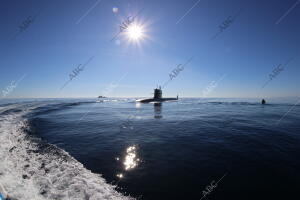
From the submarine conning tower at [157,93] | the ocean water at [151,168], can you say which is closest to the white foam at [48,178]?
the ocean water at [151,168]

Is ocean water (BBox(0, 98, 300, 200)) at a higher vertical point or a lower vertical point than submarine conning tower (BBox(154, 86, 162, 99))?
lower

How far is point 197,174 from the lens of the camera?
6.27m

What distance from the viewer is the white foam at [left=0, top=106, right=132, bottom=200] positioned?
15.9ft

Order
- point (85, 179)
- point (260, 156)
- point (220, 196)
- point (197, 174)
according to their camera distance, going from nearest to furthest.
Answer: point (220, 196)
point (85, 179)
point (197, 174)
point (260, 156)

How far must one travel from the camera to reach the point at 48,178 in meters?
5.77

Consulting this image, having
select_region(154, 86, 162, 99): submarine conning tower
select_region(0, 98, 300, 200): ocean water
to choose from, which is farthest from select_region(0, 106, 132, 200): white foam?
select_region(154, 86, 162, 99): submarine conning tower

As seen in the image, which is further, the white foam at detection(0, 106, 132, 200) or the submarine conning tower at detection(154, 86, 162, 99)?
the submarine conning tower at detection(154, 86, 162, 99)

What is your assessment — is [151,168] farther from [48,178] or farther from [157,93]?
[157,93]

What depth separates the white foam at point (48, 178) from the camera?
191 inches

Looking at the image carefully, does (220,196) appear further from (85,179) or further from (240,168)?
(85,179)

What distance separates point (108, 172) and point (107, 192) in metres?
1.39

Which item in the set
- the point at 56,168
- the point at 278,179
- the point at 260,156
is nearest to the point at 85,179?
the point at 56,168

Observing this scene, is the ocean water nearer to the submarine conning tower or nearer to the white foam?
the white foam

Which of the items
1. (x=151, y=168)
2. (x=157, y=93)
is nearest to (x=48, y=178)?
(x=151, y=168)
